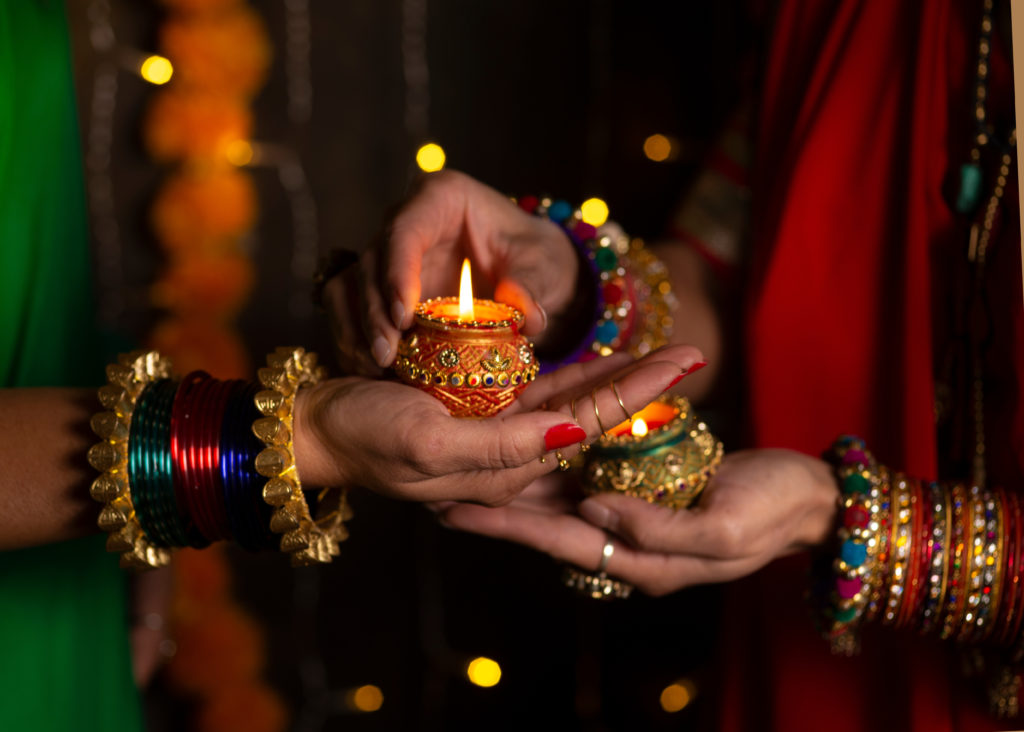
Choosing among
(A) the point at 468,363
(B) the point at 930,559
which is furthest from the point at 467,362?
(B) the point at 930,559

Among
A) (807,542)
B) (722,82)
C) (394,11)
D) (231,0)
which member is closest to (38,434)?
(807,542)

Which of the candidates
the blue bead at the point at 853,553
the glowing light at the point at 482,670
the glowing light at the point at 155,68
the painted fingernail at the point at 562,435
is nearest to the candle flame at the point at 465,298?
the painted fingernail at the point at 562,435

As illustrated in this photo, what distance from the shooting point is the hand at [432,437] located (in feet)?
2.57

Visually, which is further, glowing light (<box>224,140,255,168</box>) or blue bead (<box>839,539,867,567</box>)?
glowing light (<box>224,140,255,168</box>)

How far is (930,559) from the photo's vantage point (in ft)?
3.23

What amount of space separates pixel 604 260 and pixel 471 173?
2.31 ft

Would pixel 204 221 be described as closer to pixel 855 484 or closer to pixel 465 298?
pixel 465 298

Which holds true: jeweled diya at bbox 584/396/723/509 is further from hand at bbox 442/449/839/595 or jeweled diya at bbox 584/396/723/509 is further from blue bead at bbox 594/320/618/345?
blue bead at bbox 594/320/618/345

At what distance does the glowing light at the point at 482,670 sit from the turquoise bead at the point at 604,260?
112 cm

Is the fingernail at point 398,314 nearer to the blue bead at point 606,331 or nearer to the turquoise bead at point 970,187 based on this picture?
the blue bead at point 606,331

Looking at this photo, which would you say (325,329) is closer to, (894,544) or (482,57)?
(482,57)

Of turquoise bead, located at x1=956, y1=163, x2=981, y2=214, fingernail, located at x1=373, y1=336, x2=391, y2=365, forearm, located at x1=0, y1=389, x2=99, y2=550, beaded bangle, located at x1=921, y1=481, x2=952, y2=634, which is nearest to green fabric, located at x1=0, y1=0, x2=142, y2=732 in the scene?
forearm, located at x1=0, y1=389, x2=99, y2=550

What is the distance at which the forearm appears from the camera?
0.84m

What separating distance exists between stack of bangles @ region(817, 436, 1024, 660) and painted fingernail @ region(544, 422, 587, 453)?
1.22 feet
